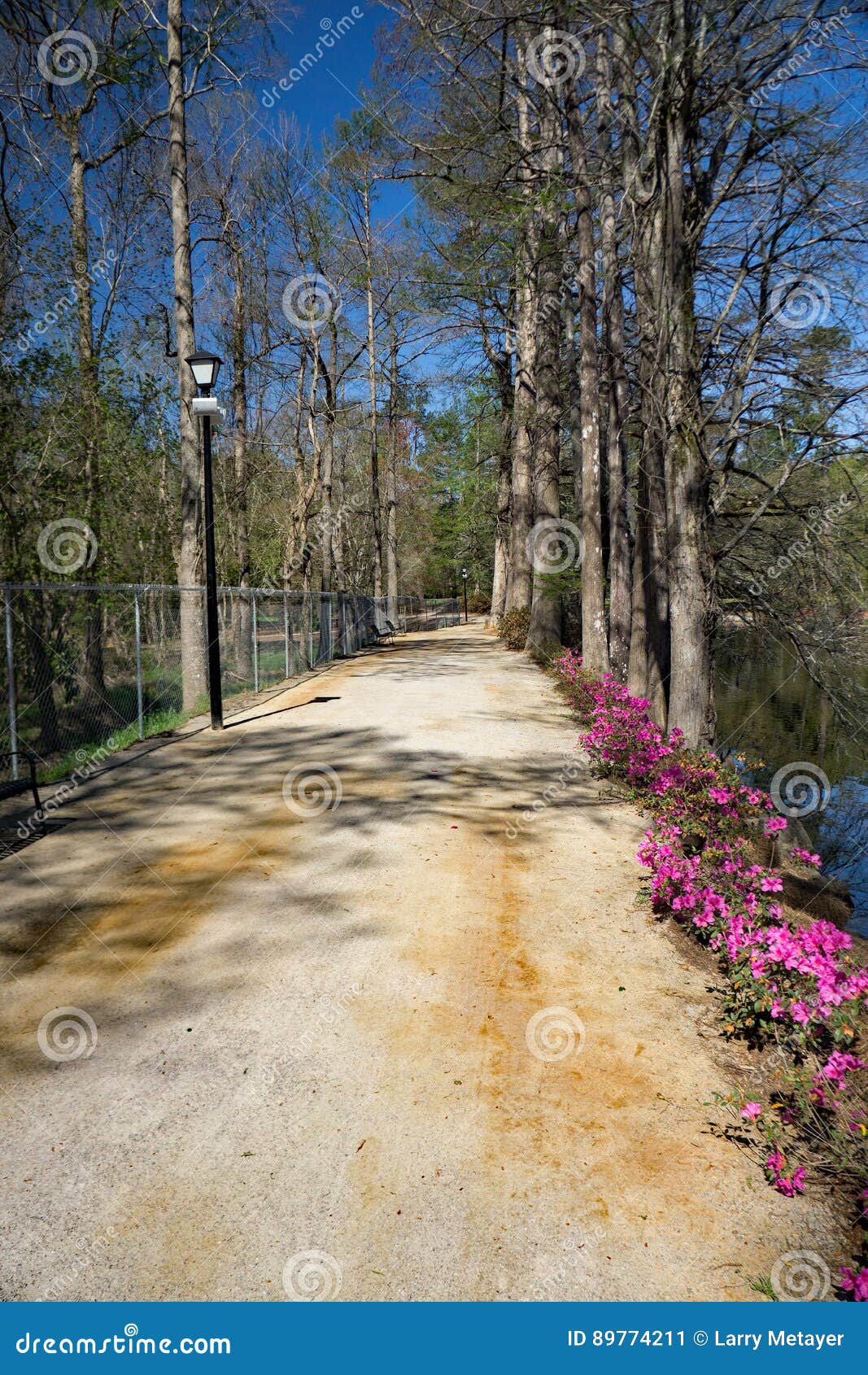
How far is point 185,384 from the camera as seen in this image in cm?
1230

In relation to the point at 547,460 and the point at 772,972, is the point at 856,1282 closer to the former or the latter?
the point at 772,972

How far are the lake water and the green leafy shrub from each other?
19.8 feet

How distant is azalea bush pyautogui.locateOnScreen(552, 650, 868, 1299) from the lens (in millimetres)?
2578

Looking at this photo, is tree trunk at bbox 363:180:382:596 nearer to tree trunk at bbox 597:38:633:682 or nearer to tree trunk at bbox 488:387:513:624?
tree trunk at bbox 488:387:513:624

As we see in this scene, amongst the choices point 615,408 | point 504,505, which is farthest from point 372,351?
point 615,408

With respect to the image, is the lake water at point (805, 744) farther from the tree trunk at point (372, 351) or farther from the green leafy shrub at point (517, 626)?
the tree trunk at point (372, 351)

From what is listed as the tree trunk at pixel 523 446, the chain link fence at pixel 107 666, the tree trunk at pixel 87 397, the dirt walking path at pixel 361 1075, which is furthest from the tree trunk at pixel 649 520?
the tree trunk at pixel 87 397

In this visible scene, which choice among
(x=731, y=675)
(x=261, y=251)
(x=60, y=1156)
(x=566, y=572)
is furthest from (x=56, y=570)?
(x=731, y=675)

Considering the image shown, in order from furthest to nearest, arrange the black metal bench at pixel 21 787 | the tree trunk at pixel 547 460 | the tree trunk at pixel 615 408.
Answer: the tree trunk at pixel 547 460
the tree trunk at pixel 615 408
the black metal bench at pixel 21 787

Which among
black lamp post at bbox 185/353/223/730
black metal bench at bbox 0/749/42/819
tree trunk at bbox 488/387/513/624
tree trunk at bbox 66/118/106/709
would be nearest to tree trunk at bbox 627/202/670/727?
black lamp post at bbox 185/353/223/730

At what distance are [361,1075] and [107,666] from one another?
12.0 m

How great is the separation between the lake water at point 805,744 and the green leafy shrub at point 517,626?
19.8 feet

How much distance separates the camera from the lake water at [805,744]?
1027cm

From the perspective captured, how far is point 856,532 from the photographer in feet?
26.1
